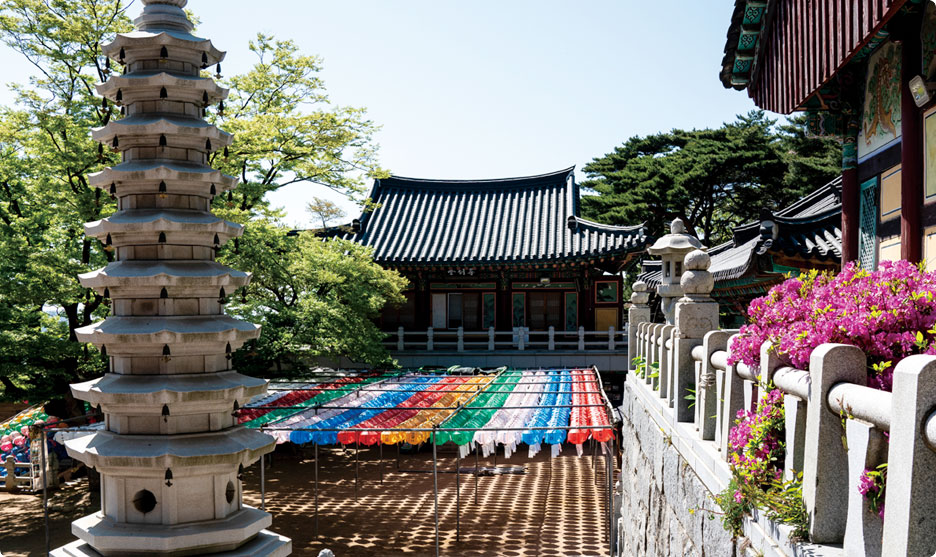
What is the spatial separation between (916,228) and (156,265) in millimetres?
6886

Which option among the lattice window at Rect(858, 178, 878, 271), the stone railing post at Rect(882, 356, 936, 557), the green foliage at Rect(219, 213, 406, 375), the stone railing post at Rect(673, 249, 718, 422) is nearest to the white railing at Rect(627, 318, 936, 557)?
the stone railing post at Rect(882, 356, 936, 557)

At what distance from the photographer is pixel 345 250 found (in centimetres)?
2002

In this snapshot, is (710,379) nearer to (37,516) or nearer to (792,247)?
(792,247)

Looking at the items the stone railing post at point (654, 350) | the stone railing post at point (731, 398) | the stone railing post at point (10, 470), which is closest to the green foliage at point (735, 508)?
the stone railing post at point (731, 398)

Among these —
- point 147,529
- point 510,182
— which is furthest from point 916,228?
point 510,182

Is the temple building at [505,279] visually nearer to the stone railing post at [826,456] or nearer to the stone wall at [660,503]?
the stone wall at [660,503]

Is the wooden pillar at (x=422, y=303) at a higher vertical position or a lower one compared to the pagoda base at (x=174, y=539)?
A: higher

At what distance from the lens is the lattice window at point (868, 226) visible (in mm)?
7555

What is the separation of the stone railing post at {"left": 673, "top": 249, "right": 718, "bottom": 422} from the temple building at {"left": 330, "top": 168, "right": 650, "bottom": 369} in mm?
17450

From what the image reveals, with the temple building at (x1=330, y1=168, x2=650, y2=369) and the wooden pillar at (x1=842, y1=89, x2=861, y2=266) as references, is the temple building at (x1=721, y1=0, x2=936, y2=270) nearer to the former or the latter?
the wooden pillar at (x1=842, y1=89, x2=861, y2=266)

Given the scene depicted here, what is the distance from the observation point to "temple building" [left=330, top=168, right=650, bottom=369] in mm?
25156

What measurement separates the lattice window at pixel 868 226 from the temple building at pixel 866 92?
11 mm

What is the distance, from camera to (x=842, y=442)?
121 inches

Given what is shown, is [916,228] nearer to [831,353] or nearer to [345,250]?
[831,353]
